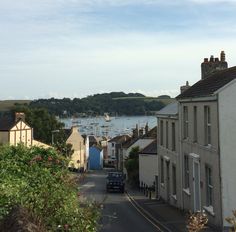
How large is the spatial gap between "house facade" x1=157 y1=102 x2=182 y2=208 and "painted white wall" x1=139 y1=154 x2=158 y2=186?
18.0 meters

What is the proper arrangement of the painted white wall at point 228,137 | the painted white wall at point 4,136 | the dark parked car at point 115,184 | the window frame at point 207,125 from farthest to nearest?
the painted white wall at point 4,136
the dark parked car at point 115,184
the window frame at point 207,125
the painted white wall at point 228,137

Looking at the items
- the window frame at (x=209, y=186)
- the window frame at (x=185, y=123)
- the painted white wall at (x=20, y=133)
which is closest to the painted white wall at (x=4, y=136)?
the painted white wall at (x=20, y=133)

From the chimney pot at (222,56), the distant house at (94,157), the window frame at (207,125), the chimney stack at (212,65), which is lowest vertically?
the distant house at (94,157)

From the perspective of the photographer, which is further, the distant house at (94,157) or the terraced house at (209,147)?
the distant house at (94,157)

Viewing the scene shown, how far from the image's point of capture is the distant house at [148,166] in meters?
54.4

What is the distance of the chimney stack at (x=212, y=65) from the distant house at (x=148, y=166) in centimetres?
2555

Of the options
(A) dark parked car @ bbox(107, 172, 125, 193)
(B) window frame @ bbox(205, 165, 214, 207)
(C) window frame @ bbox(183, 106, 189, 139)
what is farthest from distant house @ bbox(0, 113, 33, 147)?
(B) window frame @ bbox(205, 165, 214, 207)

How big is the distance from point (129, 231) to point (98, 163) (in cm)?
9954

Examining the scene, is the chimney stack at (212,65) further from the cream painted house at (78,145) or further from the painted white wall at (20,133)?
the cream painted house at (78,145)

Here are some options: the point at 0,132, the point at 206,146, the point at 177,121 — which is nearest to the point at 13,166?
the point at 206,146

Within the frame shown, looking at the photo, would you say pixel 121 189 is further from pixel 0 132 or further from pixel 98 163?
pixel 98 163

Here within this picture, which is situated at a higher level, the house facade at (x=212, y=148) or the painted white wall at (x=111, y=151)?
the house facade at (x=212, y=148)

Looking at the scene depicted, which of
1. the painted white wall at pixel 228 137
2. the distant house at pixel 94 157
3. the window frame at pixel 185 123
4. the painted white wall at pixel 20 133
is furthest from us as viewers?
the distant house at pixel 94 157

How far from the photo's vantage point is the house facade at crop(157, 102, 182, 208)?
28.5m
